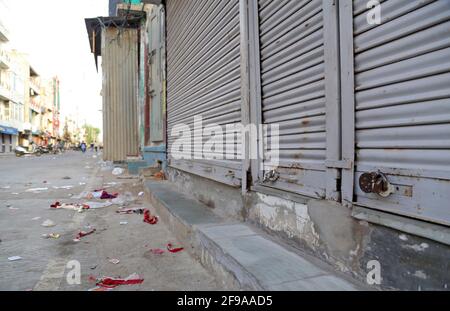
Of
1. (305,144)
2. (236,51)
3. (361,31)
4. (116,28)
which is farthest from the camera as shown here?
(116,28)

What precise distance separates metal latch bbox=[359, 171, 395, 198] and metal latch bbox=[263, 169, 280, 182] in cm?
119

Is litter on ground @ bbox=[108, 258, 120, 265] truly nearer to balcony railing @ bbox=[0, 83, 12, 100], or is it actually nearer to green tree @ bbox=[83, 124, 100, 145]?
balcony railing @ bbox=[0, 83, 12, 100]

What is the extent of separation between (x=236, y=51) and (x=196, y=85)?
1876mm

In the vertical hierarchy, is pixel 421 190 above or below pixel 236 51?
below

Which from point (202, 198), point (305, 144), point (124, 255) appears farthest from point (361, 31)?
point (202, 198)

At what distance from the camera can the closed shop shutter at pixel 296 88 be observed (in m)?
2.77

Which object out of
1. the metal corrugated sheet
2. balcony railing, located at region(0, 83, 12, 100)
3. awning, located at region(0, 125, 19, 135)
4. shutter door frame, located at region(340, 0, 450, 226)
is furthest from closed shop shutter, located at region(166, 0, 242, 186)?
awning, located at region(0, 125, 19, 135)

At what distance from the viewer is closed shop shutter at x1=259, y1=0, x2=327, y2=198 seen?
277cm

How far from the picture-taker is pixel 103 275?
11.1ft

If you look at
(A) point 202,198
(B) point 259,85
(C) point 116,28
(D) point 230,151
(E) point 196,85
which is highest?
(C) point 116,28

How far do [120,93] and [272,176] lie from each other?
526 inches

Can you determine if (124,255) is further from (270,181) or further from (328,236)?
(328,236)

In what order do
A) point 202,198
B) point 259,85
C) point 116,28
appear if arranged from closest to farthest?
point 259,85 → point 202,198 → point 116,28

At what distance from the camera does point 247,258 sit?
9.02ft
